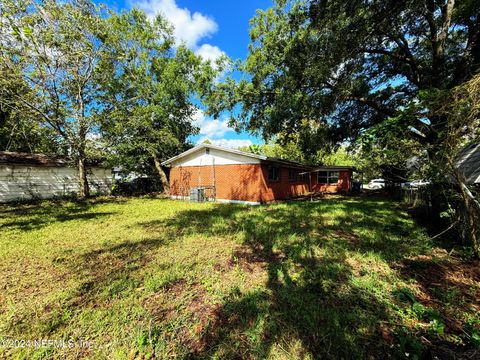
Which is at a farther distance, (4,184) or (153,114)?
(153,114)

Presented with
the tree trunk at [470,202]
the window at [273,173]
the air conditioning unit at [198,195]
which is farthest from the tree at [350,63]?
the air conditioning unit at [198,195]

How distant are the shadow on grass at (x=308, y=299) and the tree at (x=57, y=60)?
411 inches

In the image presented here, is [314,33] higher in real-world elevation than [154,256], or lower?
higher

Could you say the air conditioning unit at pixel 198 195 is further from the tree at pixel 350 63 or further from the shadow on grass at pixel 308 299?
the shadow on grass at pixel 308 299

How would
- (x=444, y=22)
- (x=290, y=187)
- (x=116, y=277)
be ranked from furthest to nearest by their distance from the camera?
(x=290, y=187), (x=444, y=22), (x=116, y=277)

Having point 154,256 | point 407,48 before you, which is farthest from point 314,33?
point 154,256

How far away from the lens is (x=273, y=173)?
13.7m

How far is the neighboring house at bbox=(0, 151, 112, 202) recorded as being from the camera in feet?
43.7

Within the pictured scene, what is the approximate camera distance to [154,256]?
4.83 metres

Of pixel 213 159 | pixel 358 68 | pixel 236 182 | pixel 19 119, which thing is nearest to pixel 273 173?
pixel 236 182

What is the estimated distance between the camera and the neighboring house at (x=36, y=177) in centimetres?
1332

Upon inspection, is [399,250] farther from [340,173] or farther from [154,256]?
[340,173]

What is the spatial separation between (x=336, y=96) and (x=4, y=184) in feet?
67.3

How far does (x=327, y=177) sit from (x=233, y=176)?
13.1 m
